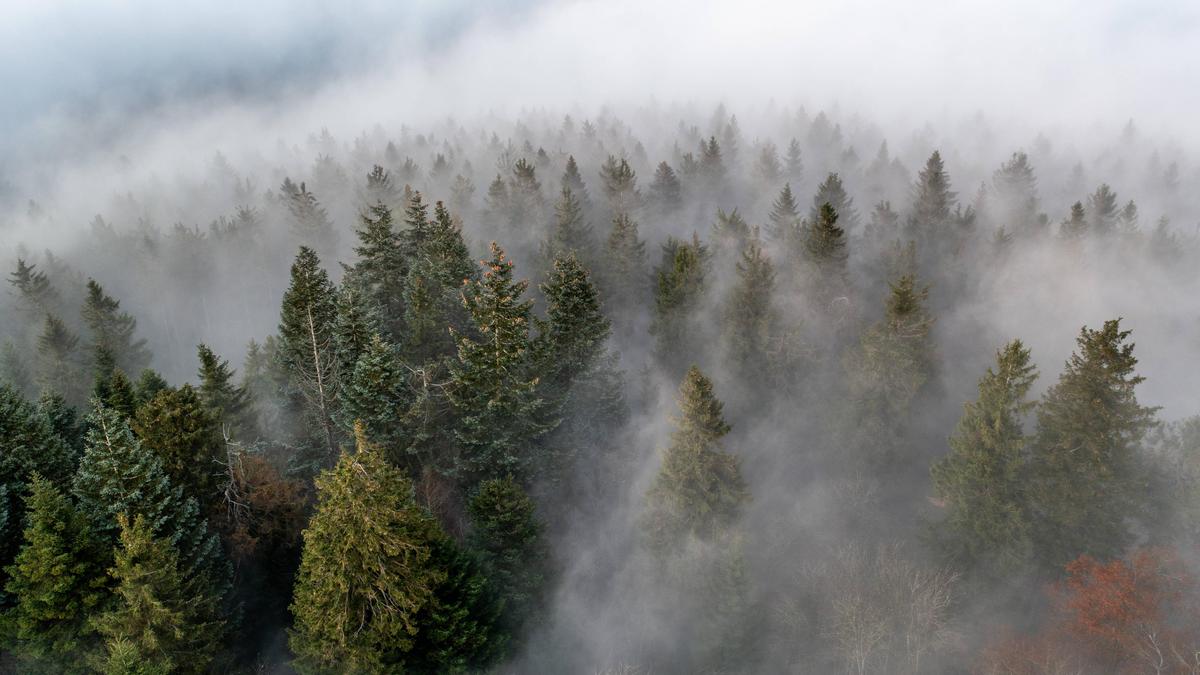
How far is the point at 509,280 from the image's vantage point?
36.4 metres

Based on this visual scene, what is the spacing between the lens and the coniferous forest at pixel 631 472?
26922 mm

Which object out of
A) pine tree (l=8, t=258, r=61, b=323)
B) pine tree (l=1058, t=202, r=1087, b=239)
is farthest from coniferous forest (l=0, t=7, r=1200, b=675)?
pine tree (l=8, t=258, r=61, b=323)

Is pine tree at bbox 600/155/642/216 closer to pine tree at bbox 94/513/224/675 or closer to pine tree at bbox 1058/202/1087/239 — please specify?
pine tree at bbox 1058/202/1087/239

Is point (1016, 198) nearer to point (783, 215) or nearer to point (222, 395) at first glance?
point (783, 215)

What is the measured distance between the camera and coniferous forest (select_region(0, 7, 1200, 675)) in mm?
26922

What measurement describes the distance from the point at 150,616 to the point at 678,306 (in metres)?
40.5

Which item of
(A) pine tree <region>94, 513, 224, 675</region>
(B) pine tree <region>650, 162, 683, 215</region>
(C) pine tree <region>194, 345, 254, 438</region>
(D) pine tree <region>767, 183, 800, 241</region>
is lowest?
(A) pine tree <region>94, 513, 224, 675</region>

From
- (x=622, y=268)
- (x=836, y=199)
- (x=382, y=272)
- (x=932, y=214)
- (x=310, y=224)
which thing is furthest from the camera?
(x=310, y=224)

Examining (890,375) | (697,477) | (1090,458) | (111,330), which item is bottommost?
(697,477)

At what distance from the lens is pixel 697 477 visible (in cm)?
3538

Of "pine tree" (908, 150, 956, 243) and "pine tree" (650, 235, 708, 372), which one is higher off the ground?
"pine tree" (908, 150, 956, 243)

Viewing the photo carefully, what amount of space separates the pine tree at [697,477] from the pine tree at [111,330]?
53505 millimetres

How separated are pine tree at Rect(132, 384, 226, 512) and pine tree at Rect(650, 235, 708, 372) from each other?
34150mm

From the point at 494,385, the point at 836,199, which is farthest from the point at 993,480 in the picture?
the point at 836,199
